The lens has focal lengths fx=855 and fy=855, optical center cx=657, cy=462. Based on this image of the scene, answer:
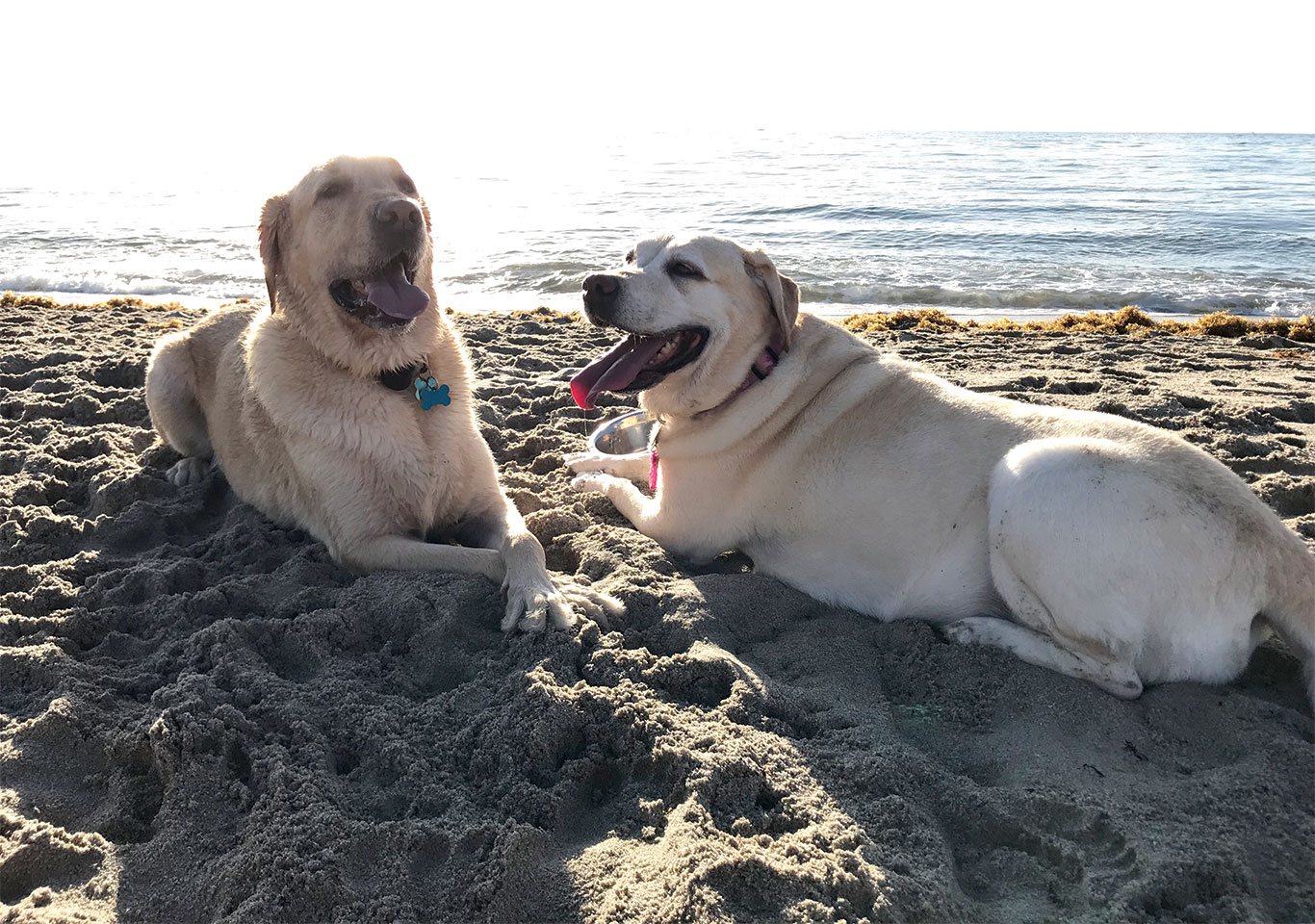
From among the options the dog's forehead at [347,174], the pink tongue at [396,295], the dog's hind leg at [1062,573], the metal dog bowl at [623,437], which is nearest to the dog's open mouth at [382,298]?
the pink tongue at [396,295]

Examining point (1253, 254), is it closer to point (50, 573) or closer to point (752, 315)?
point (752, 315)

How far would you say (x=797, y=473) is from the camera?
333 centimetres

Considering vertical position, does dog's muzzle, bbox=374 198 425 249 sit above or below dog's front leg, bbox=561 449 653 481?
above

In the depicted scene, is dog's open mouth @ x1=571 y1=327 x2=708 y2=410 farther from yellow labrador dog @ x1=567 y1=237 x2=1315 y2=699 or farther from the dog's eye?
the dog's eye

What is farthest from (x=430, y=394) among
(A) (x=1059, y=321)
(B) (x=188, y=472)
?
(A) (x=1059, y=321)

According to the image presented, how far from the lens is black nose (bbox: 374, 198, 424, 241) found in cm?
334

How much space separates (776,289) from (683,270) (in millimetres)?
379

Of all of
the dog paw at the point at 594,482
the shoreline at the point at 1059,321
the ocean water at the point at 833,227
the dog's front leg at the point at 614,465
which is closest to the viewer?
the dog paw at the point at 594,482

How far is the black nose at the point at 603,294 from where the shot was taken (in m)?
3.27

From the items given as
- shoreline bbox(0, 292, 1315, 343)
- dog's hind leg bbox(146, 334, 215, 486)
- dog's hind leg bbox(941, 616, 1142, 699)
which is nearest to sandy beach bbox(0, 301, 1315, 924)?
dog's hind leg bbox(941, 616, 1142, 699)

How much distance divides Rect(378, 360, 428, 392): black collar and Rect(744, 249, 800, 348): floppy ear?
4.85 ft

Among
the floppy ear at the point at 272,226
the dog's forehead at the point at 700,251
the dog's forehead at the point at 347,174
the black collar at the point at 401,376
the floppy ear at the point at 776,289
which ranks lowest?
the black collar at the point at 401,376

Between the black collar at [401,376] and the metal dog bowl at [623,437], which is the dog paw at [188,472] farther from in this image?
the metal dog bowl at [623,437]

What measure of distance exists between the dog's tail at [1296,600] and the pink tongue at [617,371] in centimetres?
216
